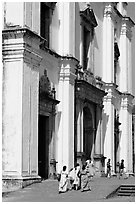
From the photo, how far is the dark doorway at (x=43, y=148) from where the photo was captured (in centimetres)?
2316

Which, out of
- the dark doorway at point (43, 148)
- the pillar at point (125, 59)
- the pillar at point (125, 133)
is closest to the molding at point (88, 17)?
the pillar at point (125, 59)

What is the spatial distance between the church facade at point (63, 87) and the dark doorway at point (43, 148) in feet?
0.15

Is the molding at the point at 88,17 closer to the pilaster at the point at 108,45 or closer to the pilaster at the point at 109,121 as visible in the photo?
the pilaster at the point at 108,45

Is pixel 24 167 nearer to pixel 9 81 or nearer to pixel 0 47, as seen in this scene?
pixel 9 81

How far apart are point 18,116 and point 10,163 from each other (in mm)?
1689

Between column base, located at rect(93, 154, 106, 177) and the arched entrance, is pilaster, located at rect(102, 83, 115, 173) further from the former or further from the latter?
the arched entrance

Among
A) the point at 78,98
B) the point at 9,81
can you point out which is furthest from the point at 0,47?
the point at 78,98

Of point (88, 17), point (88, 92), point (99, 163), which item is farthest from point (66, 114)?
point (88, 17)

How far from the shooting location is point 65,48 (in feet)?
81.2

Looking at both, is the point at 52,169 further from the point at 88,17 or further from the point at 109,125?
the point at 109,125

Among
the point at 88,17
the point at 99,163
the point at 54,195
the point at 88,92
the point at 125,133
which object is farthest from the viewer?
the point at 125,133

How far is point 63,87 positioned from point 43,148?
3279 mm

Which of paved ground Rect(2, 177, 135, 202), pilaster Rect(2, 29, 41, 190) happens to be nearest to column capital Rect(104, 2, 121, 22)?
pilaster Rect(2, 29, 41, 190)

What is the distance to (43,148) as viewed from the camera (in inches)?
916
